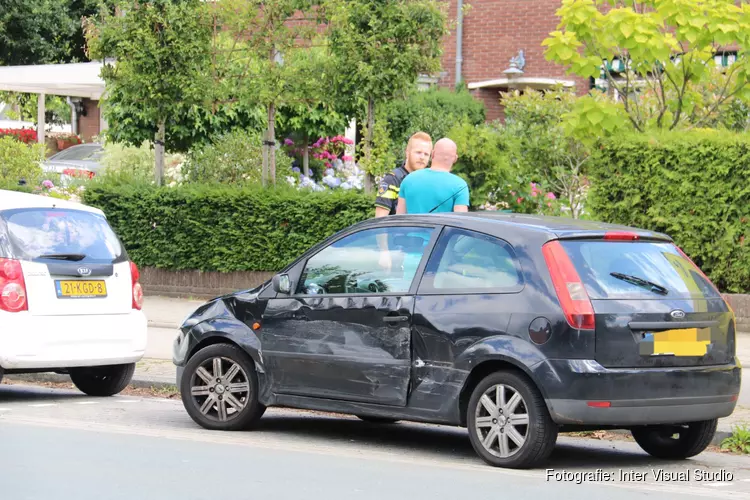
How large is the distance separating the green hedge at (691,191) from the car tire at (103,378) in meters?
6.61

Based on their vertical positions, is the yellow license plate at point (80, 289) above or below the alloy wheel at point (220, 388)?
above

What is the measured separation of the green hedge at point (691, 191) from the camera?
1467cm

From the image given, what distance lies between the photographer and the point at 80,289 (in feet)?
34.8

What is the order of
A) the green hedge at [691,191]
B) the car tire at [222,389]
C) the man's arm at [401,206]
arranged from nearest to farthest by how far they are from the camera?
the car tire at [222,389]
the man's arm at [401,206]
the green hedge at [691,191]

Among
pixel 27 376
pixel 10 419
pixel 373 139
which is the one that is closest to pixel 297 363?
pixel 10 419

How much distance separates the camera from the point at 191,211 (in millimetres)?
17969

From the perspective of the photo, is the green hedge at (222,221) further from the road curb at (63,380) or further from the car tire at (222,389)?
the car tire at (222,389)

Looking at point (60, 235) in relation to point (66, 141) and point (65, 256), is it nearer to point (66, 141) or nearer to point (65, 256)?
point (65, 256)

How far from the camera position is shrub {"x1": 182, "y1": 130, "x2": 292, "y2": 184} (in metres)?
20.5

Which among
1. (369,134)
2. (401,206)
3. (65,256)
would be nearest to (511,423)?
(401,206)

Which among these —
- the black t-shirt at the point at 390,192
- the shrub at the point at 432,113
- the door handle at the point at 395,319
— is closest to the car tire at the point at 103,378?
the black t-shirt at the point at 390,192

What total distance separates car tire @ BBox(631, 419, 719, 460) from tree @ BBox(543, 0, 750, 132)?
22.7 feet

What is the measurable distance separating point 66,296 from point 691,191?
7.52 meters

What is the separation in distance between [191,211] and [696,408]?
11.2m
